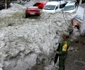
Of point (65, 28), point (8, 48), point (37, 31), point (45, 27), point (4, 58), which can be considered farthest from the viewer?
point (65, 28)

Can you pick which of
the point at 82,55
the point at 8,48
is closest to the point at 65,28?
the point at 82,55

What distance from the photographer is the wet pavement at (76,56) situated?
46.6 ft

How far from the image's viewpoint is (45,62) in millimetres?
13477

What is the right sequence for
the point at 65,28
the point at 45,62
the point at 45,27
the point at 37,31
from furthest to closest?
the point at 65,28 → the point at 45,27 → the point at 37,31 → the point at 45,62

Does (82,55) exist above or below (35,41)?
below

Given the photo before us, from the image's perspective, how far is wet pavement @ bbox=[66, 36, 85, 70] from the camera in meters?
14.2

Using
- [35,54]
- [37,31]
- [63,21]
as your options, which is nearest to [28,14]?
[63,21]

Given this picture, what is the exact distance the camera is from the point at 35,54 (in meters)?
12.9

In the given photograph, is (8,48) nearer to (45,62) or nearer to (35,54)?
(35,54)

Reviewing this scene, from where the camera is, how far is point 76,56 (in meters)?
15.9

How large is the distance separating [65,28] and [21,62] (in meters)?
8.87

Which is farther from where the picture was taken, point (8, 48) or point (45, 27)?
point (45, 27)

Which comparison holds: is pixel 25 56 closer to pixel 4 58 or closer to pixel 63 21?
pixel 4 58

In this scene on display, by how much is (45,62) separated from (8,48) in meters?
2.22
